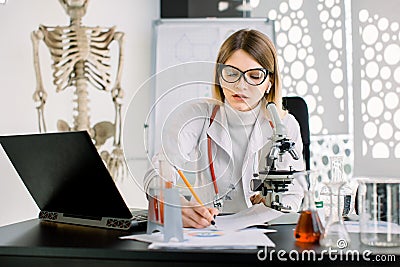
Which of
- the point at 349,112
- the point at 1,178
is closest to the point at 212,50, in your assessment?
the point at 349,112

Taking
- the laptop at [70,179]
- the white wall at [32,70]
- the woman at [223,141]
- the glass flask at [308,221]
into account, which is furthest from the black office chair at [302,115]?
the glass flask at [308,221]

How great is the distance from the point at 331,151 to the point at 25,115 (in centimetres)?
184

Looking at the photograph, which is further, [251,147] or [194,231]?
[251,147]

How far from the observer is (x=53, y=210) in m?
1.49

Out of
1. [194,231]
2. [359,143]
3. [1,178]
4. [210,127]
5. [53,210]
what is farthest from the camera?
[359,143]

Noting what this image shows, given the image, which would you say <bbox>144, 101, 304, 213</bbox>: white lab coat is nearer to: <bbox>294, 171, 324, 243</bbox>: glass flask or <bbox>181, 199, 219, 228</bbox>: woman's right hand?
<bbox>181, 199, 219, 228</bbox>: woman's right hand

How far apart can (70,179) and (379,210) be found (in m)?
0.64

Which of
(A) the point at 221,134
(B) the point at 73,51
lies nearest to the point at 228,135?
(A) the point at 221,134

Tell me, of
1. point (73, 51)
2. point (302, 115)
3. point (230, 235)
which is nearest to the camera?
point (230, 235)

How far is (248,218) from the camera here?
4.31 ft

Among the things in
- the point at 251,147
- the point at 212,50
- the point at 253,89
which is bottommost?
the point at 251,147

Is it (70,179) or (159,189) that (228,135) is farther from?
(70,179)

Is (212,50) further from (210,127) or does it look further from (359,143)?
(210,127)

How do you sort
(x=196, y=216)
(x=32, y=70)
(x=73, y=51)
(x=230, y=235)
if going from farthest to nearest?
(x=32, y=70), (x=73, y=51), (x=196, y=216), (x=230, y=235)
